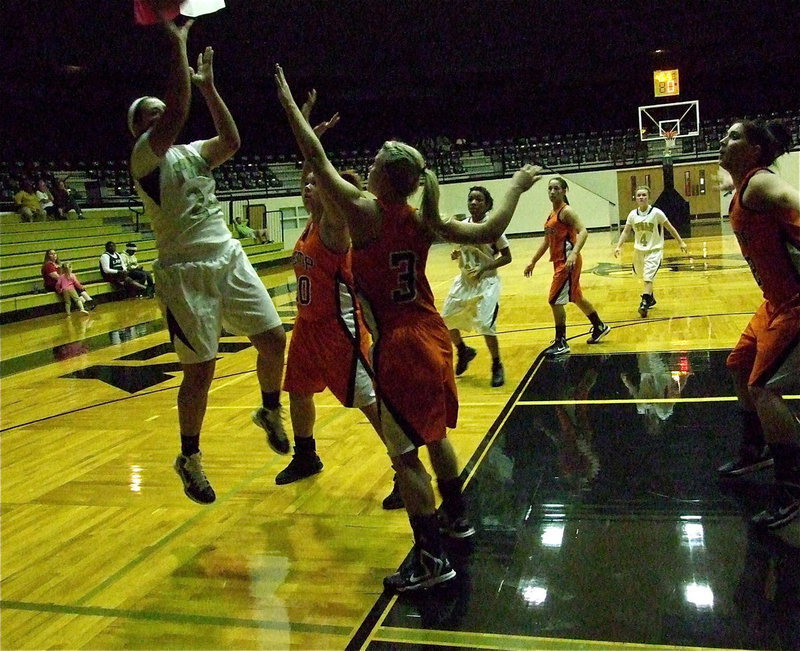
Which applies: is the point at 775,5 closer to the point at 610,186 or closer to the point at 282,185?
the point at 610,186

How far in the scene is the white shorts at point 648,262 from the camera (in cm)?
923

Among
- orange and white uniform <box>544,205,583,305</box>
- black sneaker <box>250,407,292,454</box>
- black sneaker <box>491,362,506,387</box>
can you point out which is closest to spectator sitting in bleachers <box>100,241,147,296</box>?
orange and white uniform <box>544,205,583,305</box>

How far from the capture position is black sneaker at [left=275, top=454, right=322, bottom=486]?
4258mm

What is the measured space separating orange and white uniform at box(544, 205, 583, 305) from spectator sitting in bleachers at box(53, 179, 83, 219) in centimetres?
1458

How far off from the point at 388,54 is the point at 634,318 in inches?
771

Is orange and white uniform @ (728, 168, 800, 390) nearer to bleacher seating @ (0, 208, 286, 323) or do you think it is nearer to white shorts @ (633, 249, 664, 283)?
white shorts @ (633, 249, 664, 283)

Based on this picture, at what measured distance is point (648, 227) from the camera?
9.61m

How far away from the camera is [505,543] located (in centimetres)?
319

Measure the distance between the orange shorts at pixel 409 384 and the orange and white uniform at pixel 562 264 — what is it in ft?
15.1

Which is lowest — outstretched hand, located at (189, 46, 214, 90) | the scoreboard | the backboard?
outstretched hand, located at (189, 46, 214, 90)

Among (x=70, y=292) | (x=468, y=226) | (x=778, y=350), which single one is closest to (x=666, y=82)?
(x=70, y=292)

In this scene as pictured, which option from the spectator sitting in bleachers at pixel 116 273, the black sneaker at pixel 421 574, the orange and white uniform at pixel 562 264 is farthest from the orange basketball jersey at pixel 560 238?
the spectator sitting in bleachers at pixel 116 273

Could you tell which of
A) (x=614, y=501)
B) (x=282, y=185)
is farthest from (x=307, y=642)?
(x=282, y=185)

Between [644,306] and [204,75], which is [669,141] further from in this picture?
[204,75]
